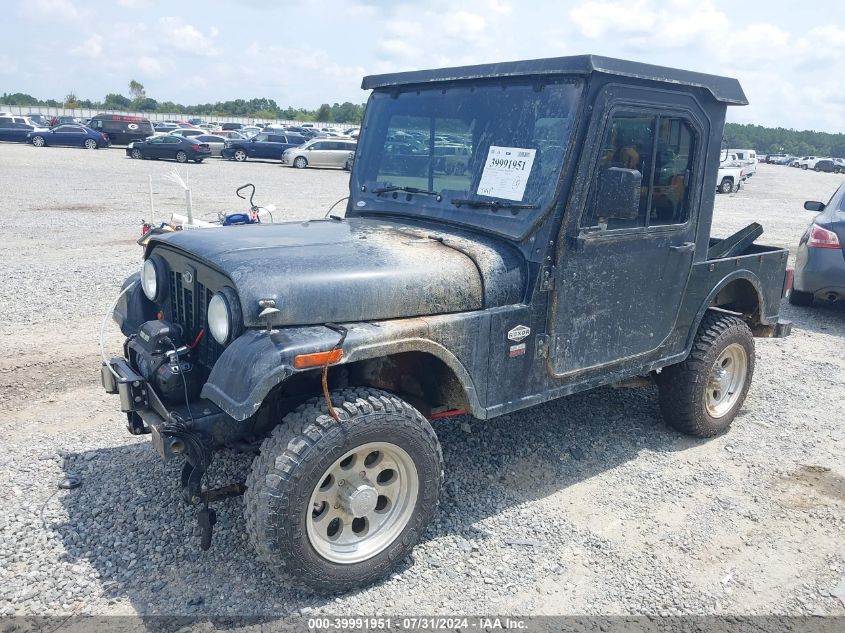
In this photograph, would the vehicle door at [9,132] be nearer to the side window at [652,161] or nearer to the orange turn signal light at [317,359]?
the side window at [652,161]

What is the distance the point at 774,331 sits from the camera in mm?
5367

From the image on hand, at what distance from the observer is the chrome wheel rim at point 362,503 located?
3.12 metres

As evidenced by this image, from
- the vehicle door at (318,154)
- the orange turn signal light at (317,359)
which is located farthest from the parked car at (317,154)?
the orange turn signal light at (317,359)

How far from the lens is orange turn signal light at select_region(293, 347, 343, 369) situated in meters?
2.81

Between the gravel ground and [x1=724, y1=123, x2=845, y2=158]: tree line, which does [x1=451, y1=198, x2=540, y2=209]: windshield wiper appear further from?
[x1=724, y1=123, x2=845, y2=158]: tree line

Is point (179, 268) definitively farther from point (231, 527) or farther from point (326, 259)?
point (231, 527)

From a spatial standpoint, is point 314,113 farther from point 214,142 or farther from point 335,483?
point 335,483

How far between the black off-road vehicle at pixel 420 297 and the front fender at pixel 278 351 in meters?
0.01

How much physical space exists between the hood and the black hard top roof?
92 cm

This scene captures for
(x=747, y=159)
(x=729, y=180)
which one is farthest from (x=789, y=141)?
(x=729, y=180)

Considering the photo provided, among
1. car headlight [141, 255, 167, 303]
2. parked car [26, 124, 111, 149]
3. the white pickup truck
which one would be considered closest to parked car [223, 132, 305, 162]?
parked car [26, 124, 111, 149]

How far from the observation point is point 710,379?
4863 mm

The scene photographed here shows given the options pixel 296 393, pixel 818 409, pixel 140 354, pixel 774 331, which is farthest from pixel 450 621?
pixel 818 409

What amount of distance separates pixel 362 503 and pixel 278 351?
833mm
